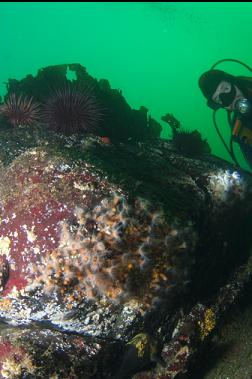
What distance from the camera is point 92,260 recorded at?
10.4 ft

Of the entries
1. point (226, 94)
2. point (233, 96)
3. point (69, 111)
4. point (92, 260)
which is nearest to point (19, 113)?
point (69, 111)

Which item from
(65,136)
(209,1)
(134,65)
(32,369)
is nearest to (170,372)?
(32,369)

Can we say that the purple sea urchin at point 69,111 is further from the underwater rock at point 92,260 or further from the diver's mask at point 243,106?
the diver's mask at point 243,106

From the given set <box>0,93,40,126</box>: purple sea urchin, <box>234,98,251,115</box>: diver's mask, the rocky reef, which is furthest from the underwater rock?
<box>234,98,251,115</box>: diver's mask

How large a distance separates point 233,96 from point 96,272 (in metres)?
5.04

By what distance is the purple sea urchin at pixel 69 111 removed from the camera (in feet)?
16.2

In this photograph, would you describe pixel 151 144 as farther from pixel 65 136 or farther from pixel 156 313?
pixel 156 313

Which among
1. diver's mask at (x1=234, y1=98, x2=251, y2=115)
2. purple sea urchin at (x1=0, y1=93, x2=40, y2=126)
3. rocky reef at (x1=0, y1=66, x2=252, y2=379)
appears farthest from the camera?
diver's mask at (x1=234, y1=98, x2=251, y2=115)

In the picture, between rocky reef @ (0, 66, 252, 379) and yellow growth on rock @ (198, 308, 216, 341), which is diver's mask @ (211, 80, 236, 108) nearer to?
rocky reef @ (0, 66, 252, 379)

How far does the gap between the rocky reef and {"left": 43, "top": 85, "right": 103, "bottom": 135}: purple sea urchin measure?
3.71ft

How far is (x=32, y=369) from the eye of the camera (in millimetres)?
2859

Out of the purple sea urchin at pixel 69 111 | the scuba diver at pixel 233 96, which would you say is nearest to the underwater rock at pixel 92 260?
the purple sea urchin at pixel 69 111

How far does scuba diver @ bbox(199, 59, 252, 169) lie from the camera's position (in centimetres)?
655

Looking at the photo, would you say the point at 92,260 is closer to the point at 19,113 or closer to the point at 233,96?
the point at 19,113
